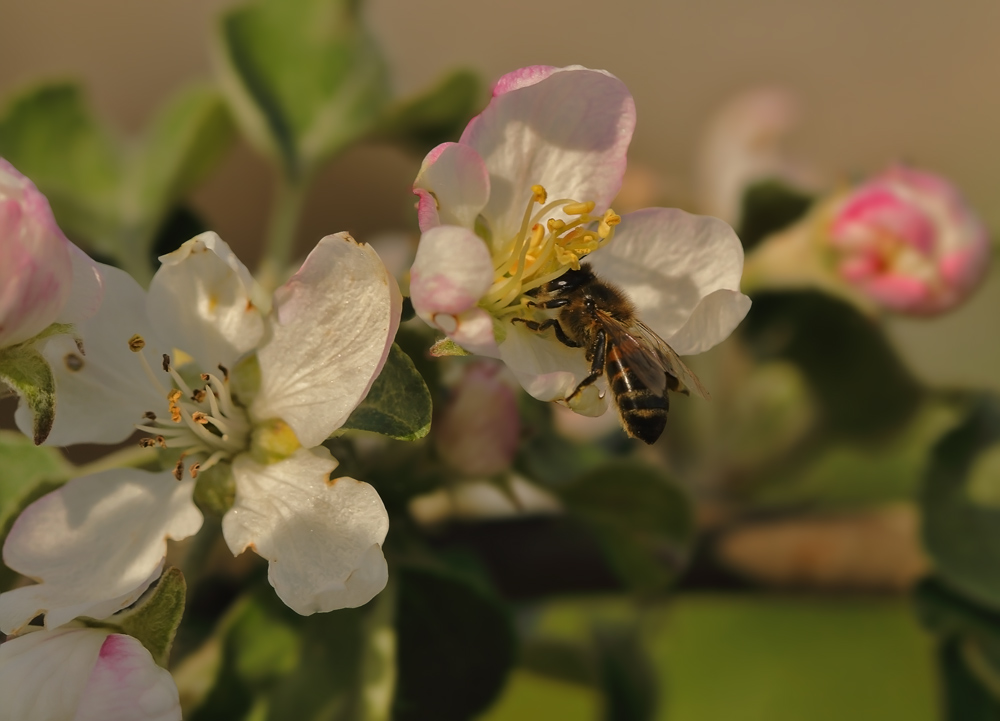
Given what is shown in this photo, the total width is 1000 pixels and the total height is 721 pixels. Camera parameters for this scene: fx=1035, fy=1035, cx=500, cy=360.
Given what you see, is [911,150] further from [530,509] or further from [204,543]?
[204,543]

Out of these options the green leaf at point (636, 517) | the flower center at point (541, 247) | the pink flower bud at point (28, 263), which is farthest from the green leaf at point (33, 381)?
the green leaf at point (636, 517)

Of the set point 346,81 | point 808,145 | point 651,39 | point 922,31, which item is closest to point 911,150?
point 808,145

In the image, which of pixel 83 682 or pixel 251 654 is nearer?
pixel 83 682

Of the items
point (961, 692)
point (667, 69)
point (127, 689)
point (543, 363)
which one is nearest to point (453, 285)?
point (543, 363)

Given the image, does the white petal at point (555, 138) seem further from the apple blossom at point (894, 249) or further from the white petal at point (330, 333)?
the apple blossom at point (894, 249)

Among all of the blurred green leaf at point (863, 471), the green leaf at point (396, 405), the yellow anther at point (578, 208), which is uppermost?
the yellow anther at point (578, 208)

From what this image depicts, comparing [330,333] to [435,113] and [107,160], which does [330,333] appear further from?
[107,160]
